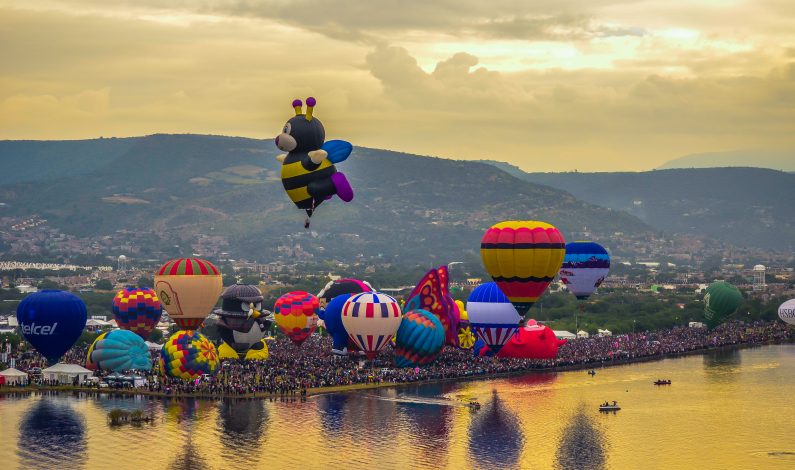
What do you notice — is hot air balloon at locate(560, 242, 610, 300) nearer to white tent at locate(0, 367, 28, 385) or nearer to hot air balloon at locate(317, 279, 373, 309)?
hot air balloon at locate(317, 279, 373, 309)

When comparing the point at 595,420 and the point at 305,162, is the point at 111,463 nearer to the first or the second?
the point at 305,162

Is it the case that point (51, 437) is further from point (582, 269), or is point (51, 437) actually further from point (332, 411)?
point (582, 269)

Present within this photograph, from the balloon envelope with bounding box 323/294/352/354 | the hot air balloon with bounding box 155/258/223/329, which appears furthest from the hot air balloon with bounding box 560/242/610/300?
the hot air balloon with bounding box 155/258/223/329

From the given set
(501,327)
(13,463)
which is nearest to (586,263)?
(501,327)

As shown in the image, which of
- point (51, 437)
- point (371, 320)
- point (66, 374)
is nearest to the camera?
point (51, 437)

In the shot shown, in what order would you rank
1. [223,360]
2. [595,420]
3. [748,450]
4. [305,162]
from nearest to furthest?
[305,162]
[748,450]
[595,420]
[223,360]

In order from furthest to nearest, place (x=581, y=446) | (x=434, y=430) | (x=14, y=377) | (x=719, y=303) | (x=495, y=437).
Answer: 1. (x=719, y=303)
2. (x=14, y=377)
3. (x=434, y=430)
4. (x=495, y=437)
5. (x=581, y=446)

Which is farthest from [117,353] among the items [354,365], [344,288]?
[344,288]

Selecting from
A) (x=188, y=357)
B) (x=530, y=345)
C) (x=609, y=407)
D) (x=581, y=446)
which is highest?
(x=530, y=345)
